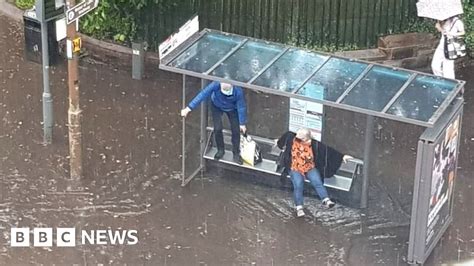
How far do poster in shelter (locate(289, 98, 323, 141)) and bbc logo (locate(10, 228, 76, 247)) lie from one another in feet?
9.45

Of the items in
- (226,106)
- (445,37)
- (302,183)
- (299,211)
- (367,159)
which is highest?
(445,37)

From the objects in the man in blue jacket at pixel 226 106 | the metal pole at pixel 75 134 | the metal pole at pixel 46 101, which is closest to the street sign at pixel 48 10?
the metal pole at pixel 46 101

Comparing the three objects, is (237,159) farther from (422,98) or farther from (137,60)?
→ (137,60)

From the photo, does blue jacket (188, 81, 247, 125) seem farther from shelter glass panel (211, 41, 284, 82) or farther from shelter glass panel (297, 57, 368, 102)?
shelter glass panel (297, 57, 368, 102)

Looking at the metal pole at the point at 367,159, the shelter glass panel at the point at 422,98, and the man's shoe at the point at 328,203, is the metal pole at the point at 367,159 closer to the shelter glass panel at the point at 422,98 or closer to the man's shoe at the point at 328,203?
the man's shoe at the point at 328,203

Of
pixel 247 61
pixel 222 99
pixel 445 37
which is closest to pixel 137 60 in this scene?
pixel 222 99

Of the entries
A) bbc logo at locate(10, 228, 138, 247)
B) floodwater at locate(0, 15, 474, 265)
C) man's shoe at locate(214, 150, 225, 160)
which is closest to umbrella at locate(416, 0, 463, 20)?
floodwater at locate(0, 15, 474, 265)

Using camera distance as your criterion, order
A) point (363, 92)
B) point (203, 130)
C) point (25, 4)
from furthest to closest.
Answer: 1. point (25, 4)
2. point (203, 130)
3. point (363, 92)

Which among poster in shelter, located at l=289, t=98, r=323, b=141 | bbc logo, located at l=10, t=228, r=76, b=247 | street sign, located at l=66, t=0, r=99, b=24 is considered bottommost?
bbc logo, located at l=10, t=228, r=76, b=247

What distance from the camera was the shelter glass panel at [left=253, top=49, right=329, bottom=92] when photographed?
1168 centimetres

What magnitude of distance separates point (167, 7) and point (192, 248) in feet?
18.3

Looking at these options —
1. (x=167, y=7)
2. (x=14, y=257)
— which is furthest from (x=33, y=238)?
(x=167, y=7)

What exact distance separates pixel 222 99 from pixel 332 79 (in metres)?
1.54

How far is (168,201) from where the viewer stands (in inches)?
495
